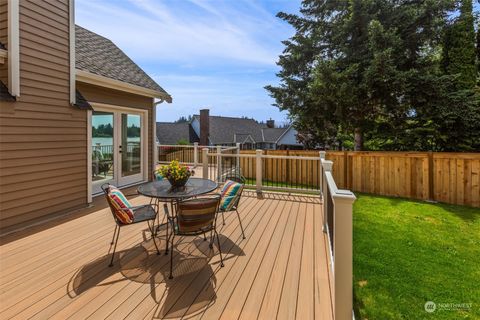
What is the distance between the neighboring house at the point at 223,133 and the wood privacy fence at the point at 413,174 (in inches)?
623

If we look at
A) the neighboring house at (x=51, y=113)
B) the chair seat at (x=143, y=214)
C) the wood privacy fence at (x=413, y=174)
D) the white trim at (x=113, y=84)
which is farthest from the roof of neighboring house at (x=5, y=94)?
the wood privacy fence at (x=413, y=174)

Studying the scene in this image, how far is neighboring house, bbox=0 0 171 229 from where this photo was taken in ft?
12.0

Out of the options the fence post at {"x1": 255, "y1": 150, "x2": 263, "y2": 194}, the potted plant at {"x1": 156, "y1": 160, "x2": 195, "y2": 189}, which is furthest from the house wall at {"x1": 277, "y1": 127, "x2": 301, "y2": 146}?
the potted plant at {"x1": 156, "y1": 160, "x2": 195, "y2": 189}

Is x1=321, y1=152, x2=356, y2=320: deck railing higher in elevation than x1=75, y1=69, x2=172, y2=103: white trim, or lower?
lower

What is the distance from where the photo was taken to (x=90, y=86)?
537 cm

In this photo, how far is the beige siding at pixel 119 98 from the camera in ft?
17.5

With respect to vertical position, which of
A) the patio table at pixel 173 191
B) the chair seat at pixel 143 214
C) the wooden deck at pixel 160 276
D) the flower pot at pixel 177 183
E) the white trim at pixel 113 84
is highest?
the white trim at pixel 113 84

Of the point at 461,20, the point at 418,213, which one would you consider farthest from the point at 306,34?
the point at 418,213

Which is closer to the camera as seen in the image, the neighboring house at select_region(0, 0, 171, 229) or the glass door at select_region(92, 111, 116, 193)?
the neighboring house at select_region(0, 0, 171, 229)

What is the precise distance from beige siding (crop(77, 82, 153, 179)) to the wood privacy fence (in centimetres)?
526

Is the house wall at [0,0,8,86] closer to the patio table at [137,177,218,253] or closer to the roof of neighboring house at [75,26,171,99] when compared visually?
the roof of neighboring house at [75,26,171,99]

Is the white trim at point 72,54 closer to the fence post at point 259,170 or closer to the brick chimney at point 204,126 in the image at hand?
the fence post at point 259,170

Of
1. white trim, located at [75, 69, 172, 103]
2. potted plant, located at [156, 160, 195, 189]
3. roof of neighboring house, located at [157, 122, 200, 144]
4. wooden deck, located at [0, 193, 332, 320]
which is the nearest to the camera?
wooden deck, located at [0, 193, 332, 320]
